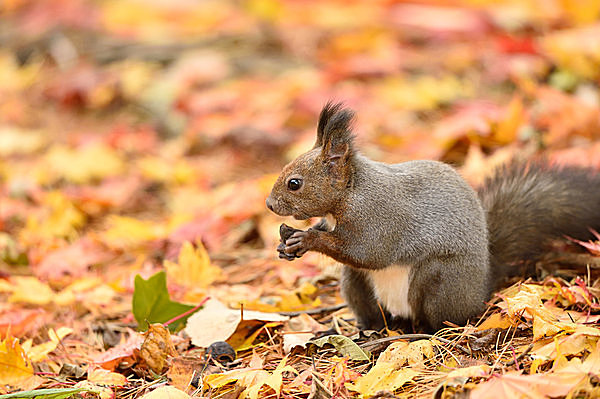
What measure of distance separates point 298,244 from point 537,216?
94 cm

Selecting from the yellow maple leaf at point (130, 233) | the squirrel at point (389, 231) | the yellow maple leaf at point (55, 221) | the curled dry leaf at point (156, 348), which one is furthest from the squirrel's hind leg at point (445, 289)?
the yellow maple leaf at point (55, 221)

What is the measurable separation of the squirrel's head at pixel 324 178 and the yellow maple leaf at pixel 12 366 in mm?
933

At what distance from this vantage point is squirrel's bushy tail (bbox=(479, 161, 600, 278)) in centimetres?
263

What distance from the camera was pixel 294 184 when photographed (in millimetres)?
2424

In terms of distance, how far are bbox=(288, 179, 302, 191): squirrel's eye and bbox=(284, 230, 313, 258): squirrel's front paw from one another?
17cm

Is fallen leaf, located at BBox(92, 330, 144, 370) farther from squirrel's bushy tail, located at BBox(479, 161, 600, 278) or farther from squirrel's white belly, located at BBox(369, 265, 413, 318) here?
squirrel's bushy tail, located at BBox(479, 161, 600, 278)

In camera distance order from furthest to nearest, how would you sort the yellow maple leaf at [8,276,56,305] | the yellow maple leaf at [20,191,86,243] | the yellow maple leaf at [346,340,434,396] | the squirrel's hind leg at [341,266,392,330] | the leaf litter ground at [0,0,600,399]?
the yellow maple leaf at [20,191,86,243] → the yellow maple leaf at [8,276,56,305] → the squirrel's hind leg at [341,266,392,330] → the leaf litter ground at [0,0,600,399] → the yellow maple leaf at [346,340,434,396]

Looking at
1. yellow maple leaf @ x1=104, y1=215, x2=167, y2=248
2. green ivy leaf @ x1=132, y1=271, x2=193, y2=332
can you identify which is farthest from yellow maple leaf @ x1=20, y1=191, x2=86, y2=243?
green ivy leaf @ x1=132, y1=271, x2=193, y2=332

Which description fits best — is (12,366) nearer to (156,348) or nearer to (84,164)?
(156,348)

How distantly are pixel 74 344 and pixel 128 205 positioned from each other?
1.80m

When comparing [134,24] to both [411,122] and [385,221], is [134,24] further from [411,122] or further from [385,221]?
[385,221]

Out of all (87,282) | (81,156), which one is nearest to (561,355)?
(87,282)

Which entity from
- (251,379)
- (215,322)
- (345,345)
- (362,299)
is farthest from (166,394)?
(362,299)

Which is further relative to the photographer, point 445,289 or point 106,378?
point 445,289
